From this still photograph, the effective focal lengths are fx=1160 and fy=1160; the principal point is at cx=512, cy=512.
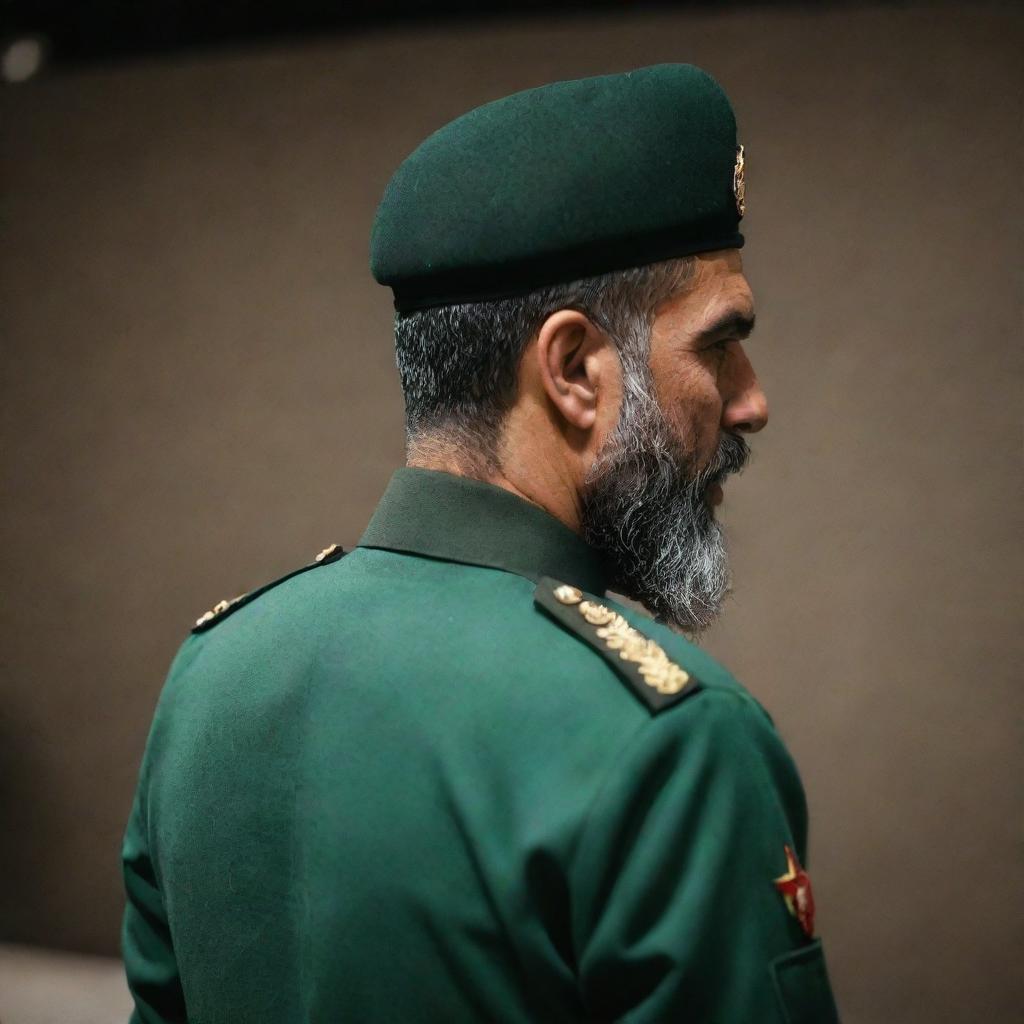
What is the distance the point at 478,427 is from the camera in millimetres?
842

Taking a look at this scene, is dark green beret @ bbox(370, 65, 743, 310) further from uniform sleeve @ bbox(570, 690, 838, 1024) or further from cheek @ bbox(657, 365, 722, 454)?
uniform sleeve @ bbox(570, 690, 838, 1024)

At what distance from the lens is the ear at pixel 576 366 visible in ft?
2.64

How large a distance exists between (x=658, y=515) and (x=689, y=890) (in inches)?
12.7

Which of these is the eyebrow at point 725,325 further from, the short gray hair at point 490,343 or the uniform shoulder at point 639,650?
the uniform shoulder at point 639,650

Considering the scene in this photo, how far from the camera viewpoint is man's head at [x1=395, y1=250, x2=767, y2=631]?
2.68ft

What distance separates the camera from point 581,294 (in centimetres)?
81

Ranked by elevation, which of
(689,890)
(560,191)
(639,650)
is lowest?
(689,890)

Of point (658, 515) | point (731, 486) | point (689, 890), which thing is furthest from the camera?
point (731, 486)

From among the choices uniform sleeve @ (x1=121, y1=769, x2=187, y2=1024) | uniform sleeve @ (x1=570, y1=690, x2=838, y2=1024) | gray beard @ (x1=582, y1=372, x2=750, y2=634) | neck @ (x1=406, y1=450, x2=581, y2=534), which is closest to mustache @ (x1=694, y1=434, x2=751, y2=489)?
gray beard @ (x1=582, y1=372, x2=750, y2=634)

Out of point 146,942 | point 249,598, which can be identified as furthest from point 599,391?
point 146,942

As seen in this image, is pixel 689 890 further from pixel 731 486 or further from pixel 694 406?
pixel 731 486

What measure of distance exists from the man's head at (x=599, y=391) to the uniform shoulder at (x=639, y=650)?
0.33 ft

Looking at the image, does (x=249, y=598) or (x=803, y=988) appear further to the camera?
(x=249, y=598)

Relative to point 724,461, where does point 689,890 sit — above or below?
below
